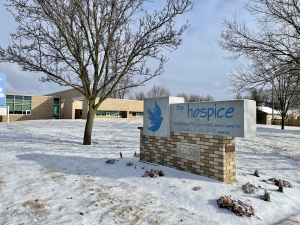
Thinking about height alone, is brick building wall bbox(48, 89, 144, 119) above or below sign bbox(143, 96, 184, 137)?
above

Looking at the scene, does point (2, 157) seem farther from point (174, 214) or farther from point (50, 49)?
point (174, 214)

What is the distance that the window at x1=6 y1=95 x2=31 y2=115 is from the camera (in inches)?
1312

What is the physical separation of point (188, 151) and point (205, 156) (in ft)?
1.83

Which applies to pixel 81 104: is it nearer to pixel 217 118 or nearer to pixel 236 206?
pixel 217 118

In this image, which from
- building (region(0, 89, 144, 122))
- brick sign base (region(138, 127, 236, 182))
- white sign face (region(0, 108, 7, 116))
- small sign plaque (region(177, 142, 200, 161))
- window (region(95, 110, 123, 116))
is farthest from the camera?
window (region(95, 110, 123, 116))

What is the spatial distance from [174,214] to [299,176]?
554 centimetres

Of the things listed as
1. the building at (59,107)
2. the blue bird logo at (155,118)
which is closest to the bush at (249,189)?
the blue bird logo at (155,118)

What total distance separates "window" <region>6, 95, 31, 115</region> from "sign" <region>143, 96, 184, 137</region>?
3501cm

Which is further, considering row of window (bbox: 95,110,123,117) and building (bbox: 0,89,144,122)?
row of window (bbox: 95,110,123,117)

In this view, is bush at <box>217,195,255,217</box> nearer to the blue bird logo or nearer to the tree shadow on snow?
the tree shadow on snow

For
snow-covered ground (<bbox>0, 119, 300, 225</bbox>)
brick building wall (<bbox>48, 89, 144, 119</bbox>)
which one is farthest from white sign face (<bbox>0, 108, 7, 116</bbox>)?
snow-covered ground (<bbox>0, 119, 300, 225</bbox>)

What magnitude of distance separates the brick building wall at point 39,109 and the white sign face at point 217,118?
36.0m

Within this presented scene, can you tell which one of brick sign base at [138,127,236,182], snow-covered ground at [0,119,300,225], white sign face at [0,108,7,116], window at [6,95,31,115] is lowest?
snow-covered ground at [0,119,300,225]

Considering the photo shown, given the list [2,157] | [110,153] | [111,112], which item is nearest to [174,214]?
[110,153]
